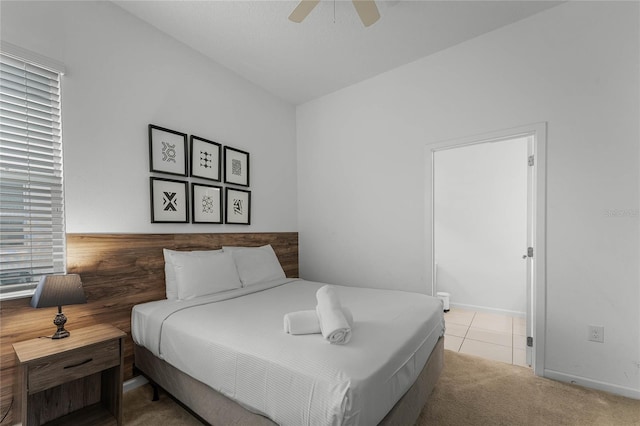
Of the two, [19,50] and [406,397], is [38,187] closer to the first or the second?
[19,50]

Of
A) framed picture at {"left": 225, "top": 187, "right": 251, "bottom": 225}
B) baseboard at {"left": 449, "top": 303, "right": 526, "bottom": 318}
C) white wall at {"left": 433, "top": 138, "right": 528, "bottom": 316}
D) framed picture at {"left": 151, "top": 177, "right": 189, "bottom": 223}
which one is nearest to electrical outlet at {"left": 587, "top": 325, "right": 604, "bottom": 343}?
white wall at {"left": 433, "top": 138, "right": 528, "bottom": 316}

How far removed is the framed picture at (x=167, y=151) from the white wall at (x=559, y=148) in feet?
6.44

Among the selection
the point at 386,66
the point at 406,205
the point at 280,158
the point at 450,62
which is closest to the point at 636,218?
the point at 406,205

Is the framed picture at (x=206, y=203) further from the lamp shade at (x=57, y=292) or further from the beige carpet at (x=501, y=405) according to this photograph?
the beige carpet at (x=501, y=405)

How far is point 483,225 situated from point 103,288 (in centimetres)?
445

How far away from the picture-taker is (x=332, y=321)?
1.48 m

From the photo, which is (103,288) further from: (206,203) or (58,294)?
(206,203)

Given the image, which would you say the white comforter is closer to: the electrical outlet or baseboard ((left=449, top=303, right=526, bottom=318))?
the electrical outlet

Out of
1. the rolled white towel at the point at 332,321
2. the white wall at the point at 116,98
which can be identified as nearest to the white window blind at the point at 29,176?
the white wall at the point at 116,98

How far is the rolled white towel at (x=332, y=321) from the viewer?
1448mm

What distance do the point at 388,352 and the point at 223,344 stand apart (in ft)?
2.78

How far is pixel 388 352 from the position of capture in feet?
4.66

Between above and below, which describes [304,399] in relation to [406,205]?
below

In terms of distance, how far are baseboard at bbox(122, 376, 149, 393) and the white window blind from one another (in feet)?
3.23
